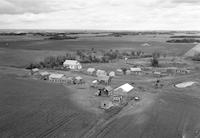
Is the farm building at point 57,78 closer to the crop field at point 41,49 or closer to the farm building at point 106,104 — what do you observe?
the farm building at point 106,104

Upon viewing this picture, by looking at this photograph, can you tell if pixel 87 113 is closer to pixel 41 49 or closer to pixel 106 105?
pixel 106 105

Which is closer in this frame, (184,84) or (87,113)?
(87,113)

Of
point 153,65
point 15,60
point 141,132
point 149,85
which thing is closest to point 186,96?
point 149,85

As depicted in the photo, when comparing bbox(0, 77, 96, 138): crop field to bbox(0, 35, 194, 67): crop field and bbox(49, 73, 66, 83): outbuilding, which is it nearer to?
bbox(49, 73, 66, 83): outbuilding

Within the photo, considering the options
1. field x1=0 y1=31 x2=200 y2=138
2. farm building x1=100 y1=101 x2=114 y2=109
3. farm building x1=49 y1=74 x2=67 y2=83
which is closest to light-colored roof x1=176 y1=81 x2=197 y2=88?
field x1=0 y1=31 x2=200 y2=138

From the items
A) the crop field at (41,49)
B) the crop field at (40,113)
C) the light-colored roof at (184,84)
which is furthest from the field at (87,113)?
the crop field at (41,49)

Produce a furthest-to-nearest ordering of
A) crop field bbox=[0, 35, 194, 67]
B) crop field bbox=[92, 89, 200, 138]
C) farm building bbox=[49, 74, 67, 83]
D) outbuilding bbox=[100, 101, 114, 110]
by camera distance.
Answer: crop field bbox=[0, 35, 194, 67] < farm building bbox=[49, 74, 67, 83] < outbuilding bbox=[100, 101, 114, 110] < crop field bbox=[92, 89, 200, 138]

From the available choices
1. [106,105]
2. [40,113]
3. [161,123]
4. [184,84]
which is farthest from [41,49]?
[161,123]

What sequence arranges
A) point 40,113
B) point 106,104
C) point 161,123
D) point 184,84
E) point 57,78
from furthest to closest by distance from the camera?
point 57,78
point 184,84
point 106,104
point 40,113
point 161,123
